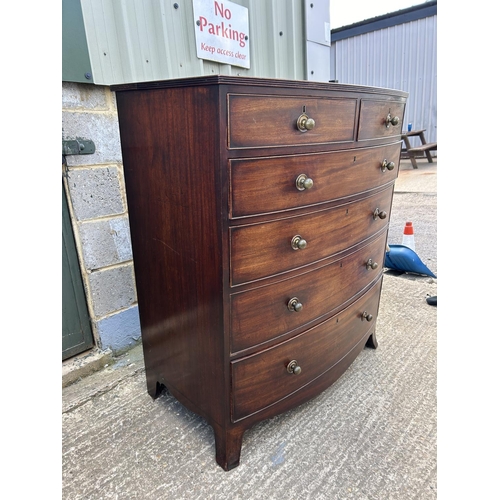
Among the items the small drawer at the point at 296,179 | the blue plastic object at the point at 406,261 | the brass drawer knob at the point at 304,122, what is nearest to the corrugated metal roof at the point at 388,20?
the blue plastic object at the point at 406,261

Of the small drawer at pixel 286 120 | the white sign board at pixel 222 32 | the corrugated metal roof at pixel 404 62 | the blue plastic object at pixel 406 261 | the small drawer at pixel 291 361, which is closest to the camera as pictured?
the small drawer at pixel 286 120

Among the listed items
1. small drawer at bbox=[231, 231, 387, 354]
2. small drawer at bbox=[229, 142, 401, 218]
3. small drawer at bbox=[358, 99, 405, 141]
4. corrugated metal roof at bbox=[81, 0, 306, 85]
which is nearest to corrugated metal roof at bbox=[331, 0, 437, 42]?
corrugated metal roof at bbox=[81, 0, 306, 85]

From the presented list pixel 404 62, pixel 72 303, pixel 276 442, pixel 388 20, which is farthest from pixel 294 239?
pixel 388 20

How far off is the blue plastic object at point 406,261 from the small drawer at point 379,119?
1.44 m

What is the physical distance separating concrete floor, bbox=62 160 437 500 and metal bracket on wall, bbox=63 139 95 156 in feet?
3.35

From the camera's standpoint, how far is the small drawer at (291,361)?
3.97ft

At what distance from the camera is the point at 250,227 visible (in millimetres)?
1060

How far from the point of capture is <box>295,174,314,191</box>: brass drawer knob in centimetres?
110

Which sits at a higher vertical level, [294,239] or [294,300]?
[294,239]

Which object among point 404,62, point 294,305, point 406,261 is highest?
point 404,62

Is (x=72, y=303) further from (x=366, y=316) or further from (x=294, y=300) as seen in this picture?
(x=366, y=316)

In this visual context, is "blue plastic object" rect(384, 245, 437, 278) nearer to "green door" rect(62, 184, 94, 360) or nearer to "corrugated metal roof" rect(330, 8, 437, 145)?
"green door" rect(62, 184, 94, 360)

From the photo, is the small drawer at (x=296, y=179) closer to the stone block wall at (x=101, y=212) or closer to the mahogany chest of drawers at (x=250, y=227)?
the mahogany chest of drawers at (x=250, y=227)

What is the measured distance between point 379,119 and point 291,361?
3.08 ft
